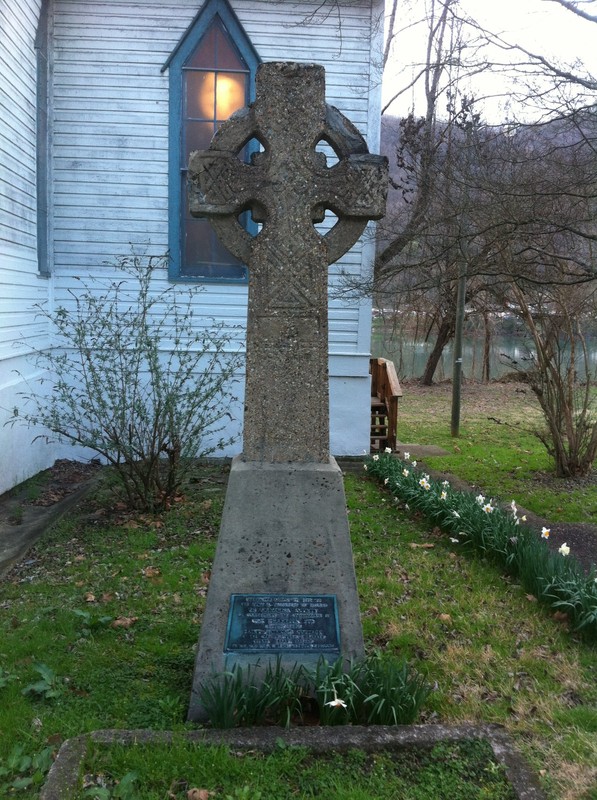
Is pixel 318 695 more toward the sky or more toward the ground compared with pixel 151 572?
more toward the sky

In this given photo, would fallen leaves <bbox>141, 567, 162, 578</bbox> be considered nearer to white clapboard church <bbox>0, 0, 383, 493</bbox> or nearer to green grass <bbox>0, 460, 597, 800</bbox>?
green grass <bbox>0, 460, 597, 800</bbox>

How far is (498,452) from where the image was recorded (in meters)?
11.5

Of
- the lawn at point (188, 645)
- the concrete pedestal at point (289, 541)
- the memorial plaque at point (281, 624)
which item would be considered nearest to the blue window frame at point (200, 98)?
the lawn at point (188, 645)

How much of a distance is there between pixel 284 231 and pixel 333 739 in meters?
2.30

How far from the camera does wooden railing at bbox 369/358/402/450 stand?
10.7 meters

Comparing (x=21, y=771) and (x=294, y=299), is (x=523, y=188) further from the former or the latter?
(x=21, y=771)

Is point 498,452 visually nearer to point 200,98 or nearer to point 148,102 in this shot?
point 200,98

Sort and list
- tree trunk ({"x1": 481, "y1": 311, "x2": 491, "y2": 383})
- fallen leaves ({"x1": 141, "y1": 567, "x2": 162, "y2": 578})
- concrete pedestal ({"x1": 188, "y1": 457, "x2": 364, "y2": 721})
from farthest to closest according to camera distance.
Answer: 1. tree trunk ({"x1": 481, "y1": 311, "x2": 491, "y2": 383})
2. fallen leaves ({"x1": 141, "y1": 567, "x2": 162, "y2": 578})
3. concrete pedestal ({"x1": 188, "y1": 457, "x2": 364, "y2": 721})

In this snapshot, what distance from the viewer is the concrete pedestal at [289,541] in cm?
346

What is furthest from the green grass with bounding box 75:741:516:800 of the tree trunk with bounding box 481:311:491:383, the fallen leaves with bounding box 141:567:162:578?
the tree trunk with bounding box 481:311:491:383

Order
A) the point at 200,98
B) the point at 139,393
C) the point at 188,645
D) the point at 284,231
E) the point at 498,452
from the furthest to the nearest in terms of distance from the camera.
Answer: the point at 498,452 → the point at 200,98 → the point at 139,393 → the point at 188,645 → the point at 284,231

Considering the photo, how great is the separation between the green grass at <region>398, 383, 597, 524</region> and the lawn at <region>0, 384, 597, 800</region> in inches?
81.0

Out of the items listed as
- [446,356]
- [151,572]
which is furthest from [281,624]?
[446,356]

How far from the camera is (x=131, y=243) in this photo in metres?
9.05
